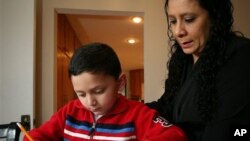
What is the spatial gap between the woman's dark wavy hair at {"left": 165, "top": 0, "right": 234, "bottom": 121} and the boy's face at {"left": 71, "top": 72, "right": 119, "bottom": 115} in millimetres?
282

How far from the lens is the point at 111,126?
0.91 meters

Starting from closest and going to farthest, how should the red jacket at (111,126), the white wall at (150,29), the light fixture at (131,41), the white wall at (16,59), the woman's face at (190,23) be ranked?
the red jacket at (111,126) < the woman's face at (190,23) < the white wall at (16,59) < the white wall at (150,29) < the light fixture at (131,41)

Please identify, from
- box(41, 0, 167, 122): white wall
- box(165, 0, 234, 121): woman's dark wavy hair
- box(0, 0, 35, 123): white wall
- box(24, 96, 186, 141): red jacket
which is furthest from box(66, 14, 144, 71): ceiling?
box(24, 96, 186, 141): red jacket

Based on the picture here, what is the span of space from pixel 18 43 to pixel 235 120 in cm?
168

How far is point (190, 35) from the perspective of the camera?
3.55ft

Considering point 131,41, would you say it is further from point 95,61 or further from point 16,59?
point 95,61

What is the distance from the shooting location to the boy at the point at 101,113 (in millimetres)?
871

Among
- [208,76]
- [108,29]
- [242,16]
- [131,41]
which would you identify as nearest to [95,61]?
[208,76]

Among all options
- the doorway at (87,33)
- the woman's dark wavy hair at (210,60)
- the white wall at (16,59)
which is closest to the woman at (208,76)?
the woman's dark wavy hair at (210,60)

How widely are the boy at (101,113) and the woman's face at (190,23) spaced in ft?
0.93

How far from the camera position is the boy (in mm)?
871

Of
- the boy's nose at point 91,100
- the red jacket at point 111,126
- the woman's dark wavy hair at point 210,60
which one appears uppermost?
the woman's dark wavy hair at point 210,60

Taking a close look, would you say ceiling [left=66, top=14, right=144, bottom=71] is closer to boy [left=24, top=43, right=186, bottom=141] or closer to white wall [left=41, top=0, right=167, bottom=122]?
white wall [left=41, top=0, right=167, bottom=122]

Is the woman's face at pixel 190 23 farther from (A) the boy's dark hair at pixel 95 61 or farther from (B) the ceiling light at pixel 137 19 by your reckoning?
(B) the ceiling light at pixel 137 19
